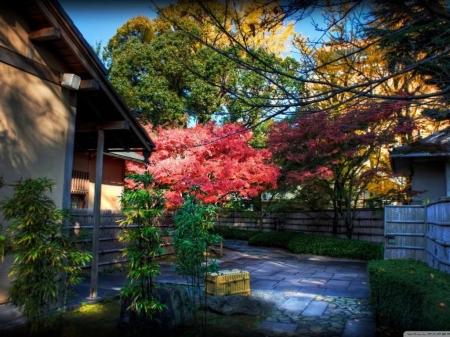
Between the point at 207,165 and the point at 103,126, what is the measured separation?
509 cm

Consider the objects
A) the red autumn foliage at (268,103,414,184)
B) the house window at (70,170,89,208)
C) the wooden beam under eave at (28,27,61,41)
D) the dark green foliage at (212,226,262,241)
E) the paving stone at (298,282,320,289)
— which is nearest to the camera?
the wooden beam under eave at (28,27,61,41)

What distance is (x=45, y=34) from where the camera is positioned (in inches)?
203

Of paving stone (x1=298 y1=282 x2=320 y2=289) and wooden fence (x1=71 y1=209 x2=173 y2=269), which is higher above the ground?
wooden fence (x1=71 y1=209 x2=173 y2=269)

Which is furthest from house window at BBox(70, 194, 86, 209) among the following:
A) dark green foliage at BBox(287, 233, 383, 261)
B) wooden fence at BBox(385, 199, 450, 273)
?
wooden fence at BBox(385, 199, 450, 273)

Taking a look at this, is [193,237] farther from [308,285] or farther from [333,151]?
[333,151]

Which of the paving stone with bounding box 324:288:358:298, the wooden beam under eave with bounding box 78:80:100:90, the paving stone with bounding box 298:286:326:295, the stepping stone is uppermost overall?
the wooden beam under eave with bounding box 78:80:100:90

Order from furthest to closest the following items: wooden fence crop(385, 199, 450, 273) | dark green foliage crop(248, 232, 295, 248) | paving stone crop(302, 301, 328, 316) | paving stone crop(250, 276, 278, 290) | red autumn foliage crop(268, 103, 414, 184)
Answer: dark green foliage crop(248, 232, 295, 248)
red autumn foliage crop(268, 103, 414, 184)
paving stone crop(250, 276, 278, 290)
wooden fence crop(385, 199, 450, 273)
paving stone crop(302, 301, 328, 316)

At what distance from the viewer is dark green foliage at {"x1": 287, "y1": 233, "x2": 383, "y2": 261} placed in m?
12.3

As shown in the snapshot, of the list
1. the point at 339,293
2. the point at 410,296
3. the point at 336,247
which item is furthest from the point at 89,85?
the point at 336,247

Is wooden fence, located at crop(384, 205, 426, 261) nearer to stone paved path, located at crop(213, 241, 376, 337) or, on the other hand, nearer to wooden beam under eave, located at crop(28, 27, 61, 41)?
stone paved path, located at crop(213, 241, 376, 337)

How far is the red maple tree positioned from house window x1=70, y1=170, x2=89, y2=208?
20.8 feet

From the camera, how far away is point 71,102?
19.4ft

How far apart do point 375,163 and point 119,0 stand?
15468mm

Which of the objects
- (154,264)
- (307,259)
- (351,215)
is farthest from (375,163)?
(154,264)
